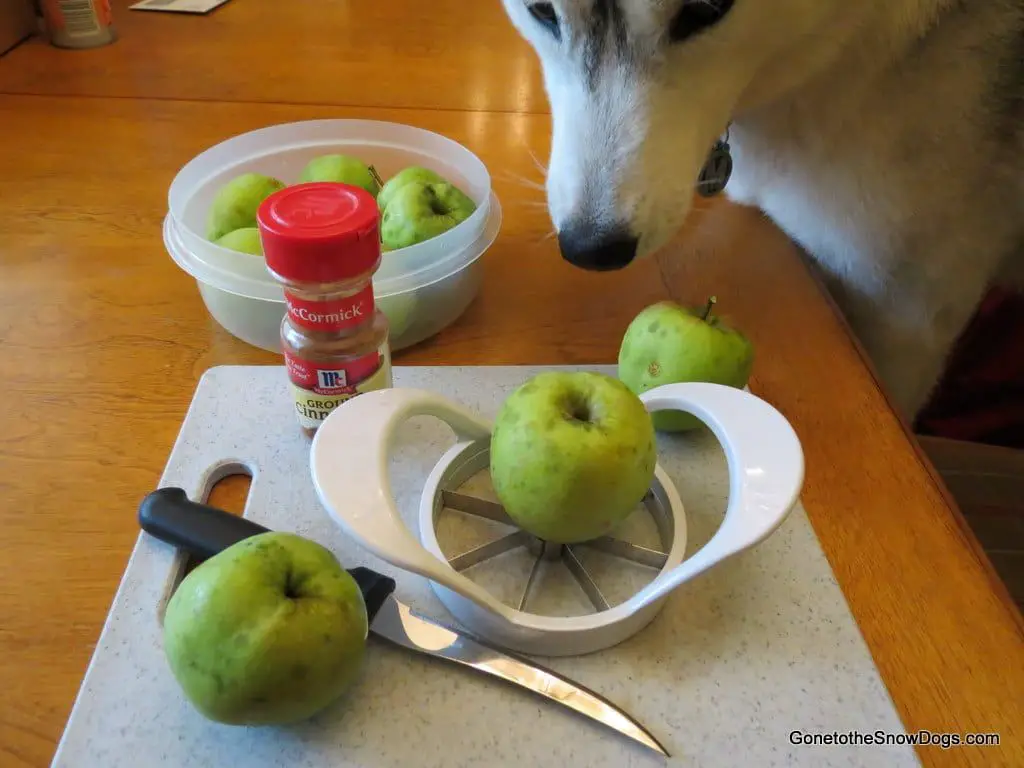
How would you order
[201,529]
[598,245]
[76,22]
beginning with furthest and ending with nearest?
[76,22], [598,245], [201,529]

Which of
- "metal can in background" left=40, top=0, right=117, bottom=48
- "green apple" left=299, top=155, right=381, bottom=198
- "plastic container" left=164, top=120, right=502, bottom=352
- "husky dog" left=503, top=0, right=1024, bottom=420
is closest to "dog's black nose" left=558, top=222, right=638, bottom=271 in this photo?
"husky dog" left=503, top=0, right=1024, bottom=420

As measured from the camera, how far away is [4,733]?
0.40 metres

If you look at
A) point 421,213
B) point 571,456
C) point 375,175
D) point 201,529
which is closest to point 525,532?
point 571,456

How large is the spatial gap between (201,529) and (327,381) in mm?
128

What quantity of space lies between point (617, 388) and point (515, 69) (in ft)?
2.76

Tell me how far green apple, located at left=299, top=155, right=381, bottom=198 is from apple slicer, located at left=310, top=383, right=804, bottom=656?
1.00ft

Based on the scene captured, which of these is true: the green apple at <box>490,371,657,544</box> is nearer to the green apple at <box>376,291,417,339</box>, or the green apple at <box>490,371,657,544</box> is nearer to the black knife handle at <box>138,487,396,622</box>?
the black knife handle at <box>138,487,396,622</box>

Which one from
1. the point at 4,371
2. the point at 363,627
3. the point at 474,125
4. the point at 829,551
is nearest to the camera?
the point at 363,627

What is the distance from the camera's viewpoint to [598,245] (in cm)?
58

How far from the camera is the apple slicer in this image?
415mm

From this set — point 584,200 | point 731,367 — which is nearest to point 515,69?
point 584,200

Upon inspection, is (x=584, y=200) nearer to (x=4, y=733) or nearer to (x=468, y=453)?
(x=468, y=453)

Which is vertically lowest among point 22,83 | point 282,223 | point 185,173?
point 22,83

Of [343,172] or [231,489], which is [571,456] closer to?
[231,489]
